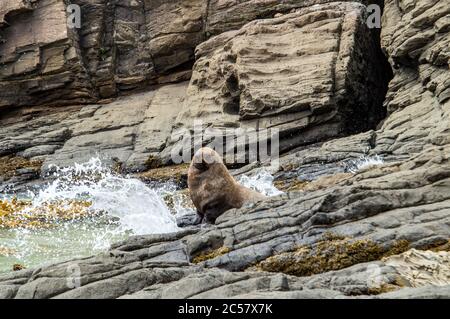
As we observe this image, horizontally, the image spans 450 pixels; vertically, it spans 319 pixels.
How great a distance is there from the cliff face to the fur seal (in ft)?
3.95

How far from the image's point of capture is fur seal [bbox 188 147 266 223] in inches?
A: 366

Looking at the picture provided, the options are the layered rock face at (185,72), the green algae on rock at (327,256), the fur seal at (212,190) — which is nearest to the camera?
the green algae on rock at (327,256)

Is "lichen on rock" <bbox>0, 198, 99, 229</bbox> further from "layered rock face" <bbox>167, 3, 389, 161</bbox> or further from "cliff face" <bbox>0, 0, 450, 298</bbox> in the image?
"layered rock face" <bbox>167, 3, 389, 161</bbox>

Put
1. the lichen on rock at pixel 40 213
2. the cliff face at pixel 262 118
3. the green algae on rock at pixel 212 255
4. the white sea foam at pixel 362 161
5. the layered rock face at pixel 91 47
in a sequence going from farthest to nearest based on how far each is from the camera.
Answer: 1. the layered rock face at pixel 91 47
2. the white sea foam at pixel 362 161
3. the lichen on rock at pixel 40 213
4. the green algae on rock at pixel 212 255
5. the cliff face at pixel 262 118

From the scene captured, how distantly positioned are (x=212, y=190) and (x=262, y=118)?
730 cm

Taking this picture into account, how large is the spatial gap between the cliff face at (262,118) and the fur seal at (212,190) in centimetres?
120

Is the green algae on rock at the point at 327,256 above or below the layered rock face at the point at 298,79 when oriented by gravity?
below

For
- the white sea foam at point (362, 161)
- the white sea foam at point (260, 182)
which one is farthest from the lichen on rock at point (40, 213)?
the white sea foam at point (362, 161)

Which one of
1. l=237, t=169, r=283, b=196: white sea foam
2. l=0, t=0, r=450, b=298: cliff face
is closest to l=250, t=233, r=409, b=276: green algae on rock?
l=0, t=0, r=450, b=298: cliff face

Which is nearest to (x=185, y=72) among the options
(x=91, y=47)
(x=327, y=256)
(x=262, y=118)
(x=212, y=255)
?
(x=91, y=47)

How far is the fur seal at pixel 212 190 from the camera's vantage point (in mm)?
9289

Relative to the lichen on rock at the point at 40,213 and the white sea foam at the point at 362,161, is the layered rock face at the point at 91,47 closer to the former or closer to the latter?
the lichen on rock at the point at 40,213

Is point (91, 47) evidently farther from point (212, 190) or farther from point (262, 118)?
point (212, 190)
